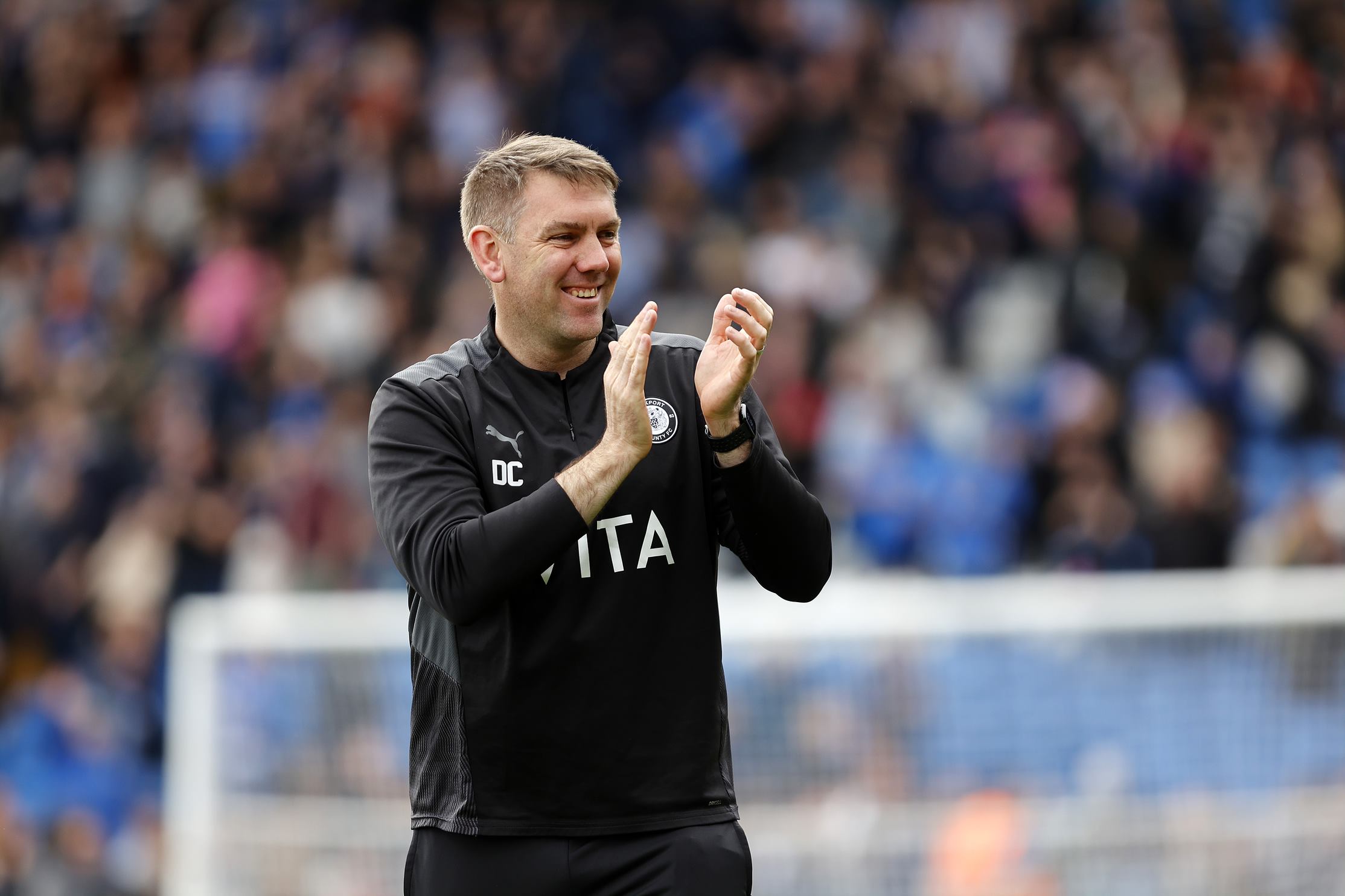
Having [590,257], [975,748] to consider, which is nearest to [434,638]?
[590,257]

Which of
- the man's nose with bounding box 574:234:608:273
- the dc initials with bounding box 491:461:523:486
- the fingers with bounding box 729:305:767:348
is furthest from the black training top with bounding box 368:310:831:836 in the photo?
the man's nose with bounding box 574:234:608:273

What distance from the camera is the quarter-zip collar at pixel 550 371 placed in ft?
13.7

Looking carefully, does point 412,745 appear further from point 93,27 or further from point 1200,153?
point 93,27

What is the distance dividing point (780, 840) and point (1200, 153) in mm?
5985

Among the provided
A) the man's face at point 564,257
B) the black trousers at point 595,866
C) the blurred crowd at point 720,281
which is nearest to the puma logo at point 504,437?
the man's face at point 564,257

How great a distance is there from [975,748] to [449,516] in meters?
5.04

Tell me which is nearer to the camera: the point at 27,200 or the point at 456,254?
the point at 456,254

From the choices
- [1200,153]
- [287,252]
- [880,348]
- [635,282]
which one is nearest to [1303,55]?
[1200,153]

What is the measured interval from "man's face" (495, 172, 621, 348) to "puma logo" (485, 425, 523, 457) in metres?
0.23

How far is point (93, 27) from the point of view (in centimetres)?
1620

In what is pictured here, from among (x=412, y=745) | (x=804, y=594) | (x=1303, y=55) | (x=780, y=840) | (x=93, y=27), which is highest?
(x=93, y=27)

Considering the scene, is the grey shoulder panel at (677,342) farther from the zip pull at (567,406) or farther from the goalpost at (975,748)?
the goalpost at (975,748)

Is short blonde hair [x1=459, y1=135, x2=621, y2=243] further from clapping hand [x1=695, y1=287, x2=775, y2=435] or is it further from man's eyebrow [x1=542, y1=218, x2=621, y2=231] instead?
clapping hand [x1=695, y1=287, x2=775, y2=435]

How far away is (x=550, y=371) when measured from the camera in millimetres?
4180
